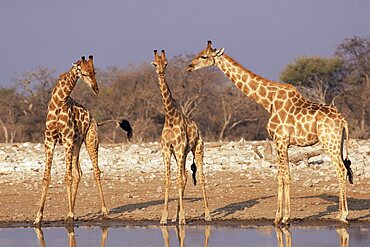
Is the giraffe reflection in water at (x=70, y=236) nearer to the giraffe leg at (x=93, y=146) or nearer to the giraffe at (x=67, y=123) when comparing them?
the giraffe at (x=67, y=123)

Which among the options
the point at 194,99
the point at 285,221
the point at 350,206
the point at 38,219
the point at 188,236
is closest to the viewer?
the point at 188,236

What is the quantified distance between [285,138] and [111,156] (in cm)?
992

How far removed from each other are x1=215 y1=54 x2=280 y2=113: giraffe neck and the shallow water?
1.94 metres

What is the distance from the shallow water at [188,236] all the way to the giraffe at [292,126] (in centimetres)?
81

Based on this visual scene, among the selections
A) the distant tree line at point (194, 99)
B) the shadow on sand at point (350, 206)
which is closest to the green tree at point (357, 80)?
the distant tree line at point (194, 99)

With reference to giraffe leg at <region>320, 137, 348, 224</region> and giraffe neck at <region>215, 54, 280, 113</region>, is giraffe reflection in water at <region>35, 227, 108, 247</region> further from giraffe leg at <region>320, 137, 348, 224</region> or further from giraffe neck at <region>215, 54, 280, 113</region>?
giraffe leg at <region>320, 137, 348, 224</region>

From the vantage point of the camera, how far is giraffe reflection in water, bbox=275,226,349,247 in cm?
1105

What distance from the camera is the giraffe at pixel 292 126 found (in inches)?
515

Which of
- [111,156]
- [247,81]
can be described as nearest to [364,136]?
[111,156]

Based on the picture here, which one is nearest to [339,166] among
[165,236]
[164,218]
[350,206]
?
[350,206]

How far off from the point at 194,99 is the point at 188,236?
3084cm

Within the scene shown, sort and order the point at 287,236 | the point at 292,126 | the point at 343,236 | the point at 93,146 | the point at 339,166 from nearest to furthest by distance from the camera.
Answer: the point at 343,236, the point at 287,236, the point at 339,166, the point at 292,126, the point at 93,146

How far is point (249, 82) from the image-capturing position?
1398 centimetres

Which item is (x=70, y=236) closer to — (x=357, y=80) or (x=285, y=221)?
(x=285, y=221)
